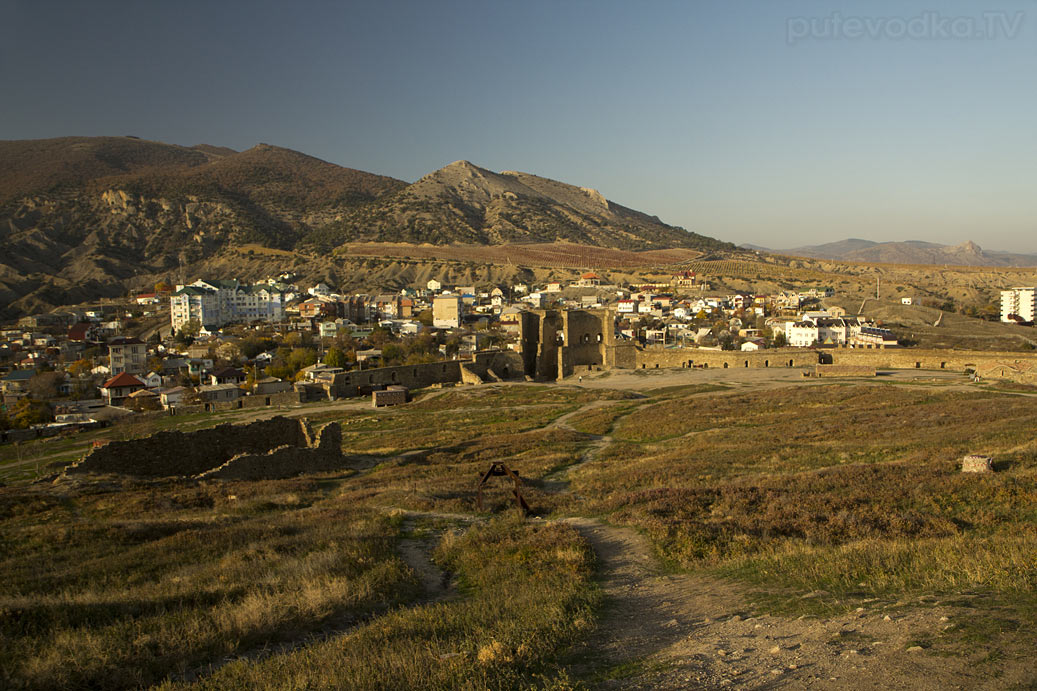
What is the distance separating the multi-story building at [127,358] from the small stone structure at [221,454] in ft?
216

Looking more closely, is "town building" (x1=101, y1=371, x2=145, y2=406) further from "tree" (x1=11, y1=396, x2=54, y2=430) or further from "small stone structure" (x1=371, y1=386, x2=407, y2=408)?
"small stone structure" (x1=371, y1=386, x2=407, y2=408)

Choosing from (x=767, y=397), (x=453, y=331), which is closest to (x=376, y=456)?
(x=767, y=397)

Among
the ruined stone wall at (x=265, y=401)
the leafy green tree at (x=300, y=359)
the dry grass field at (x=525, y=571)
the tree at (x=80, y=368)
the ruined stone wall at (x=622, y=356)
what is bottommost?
the tree at (x=80, y=368)

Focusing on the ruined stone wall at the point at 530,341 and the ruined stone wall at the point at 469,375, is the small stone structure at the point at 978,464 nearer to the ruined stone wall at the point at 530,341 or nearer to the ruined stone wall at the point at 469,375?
the ruined stone wall at the point at 469,375

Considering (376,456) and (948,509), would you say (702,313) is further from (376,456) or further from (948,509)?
(948,509)

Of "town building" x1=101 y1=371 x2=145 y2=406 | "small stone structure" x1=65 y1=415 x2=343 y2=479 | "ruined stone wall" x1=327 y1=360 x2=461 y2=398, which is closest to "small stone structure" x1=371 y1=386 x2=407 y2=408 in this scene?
"ruined stone wall" x1=327 y1=360 x2=461 y2=398

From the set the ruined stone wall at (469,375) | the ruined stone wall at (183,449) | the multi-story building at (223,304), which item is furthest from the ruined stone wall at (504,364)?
the multi-story building at (223,304)

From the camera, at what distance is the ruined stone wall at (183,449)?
20.1 metres

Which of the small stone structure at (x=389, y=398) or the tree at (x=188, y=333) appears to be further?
the tree at (x=188, y=333)

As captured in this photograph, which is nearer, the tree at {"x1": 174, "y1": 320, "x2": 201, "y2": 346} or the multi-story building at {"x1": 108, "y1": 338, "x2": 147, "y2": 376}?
the multi-story building at {"x1": 108, "y1": 338, "x2": 147, "y2": 376}

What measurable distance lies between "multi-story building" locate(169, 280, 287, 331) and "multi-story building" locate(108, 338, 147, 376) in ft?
86.0

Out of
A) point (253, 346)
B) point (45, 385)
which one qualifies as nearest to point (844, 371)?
point (253, 346)

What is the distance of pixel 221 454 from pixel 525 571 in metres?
16.6

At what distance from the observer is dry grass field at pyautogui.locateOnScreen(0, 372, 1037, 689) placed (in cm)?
638
